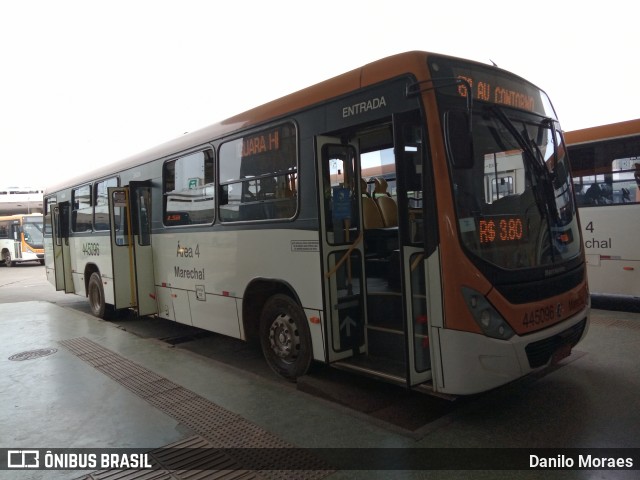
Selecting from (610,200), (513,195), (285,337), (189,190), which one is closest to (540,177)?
(513,195)

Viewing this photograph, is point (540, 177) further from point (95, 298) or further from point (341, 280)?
point (95, 298)

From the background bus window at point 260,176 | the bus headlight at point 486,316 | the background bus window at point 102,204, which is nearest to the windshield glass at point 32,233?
the background bus window at point 102,204

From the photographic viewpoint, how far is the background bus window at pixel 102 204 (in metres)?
8.85

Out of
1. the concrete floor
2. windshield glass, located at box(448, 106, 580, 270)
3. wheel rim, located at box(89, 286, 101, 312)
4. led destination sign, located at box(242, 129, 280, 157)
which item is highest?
led destination sign, located at box(242, 129, 280, 157)

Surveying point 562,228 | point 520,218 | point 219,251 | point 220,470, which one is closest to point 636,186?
point 562,228

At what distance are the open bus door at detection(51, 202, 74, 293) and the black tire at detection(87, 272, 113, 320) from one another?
1.49m

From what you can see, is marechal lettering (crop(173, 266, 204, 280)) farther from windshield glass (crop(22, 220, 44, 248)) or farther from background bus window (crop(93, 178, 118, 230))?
windshield glass (crop(22, 220, 44, 248))

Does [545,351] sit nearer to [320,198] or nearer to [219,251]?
[320,198]

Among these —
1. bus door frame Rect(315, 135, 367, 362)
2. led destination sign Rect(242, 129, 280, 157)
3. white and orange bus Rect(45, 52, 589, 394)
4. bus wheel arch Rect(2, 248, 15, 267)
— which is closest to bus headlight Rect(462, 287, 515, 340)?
white and orange bus Rect(45, 52, 589, 394)

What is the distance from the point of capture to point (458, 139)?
11.9ft

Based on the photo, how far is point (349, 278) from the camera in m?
4.73

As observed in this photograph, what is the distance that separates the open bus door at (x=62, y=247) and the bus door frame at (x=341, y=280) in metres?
8.37

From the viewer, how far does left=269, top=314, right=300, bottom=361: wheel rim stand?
16.6 feet

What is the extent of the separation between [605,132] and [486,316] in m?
6.18
